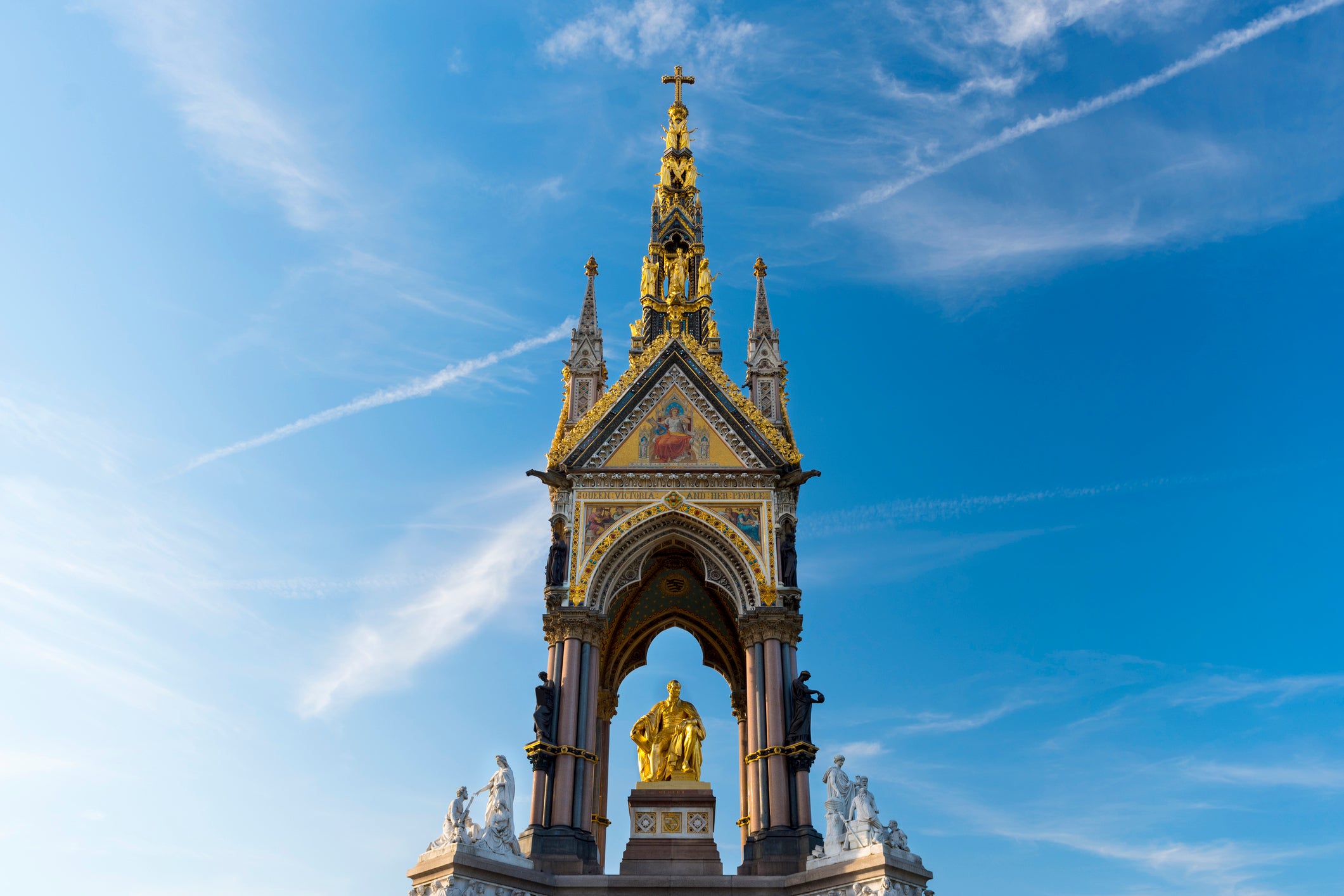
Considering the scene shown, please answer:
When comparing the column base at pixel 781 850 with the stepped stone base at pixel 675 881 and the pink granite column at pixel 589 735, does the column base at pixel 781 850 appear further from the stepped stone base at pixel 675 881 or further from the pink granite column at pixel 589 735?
the pink granite column at pixel 589 735

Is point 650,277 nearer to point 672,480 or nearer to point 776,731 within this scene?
point 672,480

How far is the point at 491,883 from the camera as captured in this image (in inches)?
828

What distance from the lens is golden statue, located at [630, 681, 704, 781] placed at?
25781mm

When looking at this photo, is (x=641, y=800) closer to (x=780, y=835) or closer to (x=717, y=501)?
(x=780, y=835)

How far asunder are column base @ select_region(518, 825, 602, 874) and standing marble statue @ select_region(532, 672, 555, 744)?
188 cm

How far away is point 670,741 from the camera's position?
26078 millimetres

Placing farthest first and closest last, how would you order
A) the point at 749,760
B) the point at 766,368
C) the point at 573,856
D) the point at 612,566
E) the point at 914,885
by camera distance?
1. the point at 766,368
2. the point at 612,566
3. the point at 749,760
4. the point at 573,856
5. the point at 914,885

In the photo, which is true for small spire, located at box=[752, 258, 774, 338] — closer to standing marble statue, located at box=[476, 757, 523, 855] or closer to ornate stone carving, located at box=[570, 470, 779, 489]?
ornate stone carving, located at box=[570, 470, 779, 489]

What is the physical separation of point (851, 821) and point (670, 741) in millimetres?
5628

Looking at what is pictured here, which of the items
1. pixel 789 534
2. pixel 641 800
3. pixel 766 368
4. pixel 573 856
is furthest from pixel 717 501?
pixel 573 856

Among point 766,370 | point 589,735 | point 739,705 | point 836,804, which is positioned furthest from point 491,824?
point 766,370

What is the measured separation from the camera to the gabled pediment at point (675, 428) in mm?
27219

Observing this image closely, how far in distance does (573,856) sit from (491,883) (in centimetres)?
221

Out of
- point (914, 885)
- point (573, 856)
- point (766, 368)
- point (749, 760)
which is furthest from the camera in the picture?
point (766, 368)
